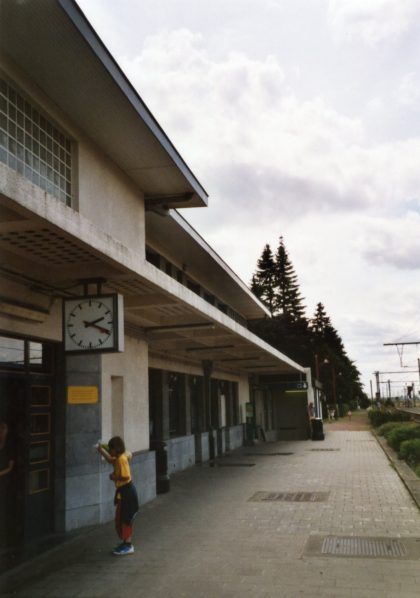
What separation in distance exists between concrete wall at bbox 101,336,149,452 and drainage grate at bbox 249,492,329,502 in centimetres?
250

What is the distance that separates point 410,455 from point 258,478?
462 centimetres

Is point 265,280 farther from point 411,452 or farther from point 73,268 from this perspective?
point 73,268

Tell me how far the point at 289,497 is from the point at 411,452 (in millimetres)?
6356

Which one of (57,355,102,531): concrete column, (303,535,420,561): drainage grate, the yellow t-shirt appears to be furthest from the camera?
(57,355,102,531): concrete column

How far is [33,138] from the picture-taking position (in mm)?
7996

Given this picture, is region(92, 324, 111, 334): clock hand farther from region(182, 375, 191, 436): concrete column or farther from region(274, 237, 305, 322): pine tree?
region(274, 237, 305, 322): pine tree

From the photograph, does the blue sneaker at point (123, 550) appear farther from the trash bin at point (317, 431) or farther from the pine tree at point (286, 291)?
the pine tree at point (286, 291)

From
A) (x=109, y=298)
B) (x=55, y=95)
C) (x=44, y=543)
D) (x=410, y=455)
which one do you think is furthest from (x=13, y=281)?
(x=410, y=455)

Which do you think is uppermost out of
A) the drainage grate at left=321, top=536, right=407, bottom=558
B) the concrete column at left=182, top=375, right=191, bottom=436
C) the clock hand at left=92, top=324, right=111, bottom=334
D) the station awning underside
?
the station awning underside

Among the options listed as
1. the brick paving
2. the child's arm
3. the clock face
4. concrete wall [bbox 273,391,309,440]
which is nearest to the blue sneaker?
the brick paving

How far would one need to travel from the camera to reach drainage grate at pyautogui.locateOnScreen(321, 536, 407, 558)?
7.38 meters

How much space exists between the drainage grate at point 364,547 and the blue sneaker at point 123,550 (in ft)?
7.82

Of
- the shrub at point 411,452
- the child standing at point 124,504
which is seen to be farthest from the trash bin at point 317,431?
the child standing at point 124,504

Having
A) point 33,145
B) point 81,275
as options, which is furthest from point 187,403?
point 33,145
